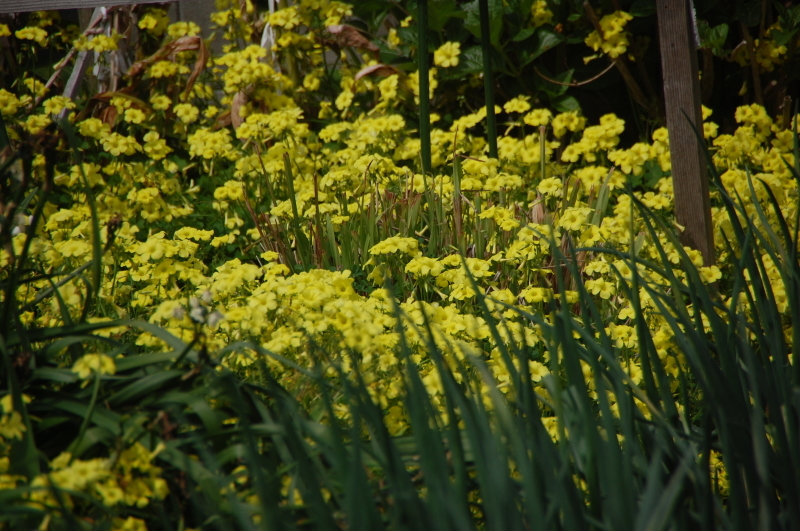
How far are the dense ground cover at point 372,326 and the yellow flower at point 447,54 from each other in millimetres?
11

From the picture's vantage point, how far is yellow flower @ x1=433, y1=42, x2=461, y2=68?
3951 mm

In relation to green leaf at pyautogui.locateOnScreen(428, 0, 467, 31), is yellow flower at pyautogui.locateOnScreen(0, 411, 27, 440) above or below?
below

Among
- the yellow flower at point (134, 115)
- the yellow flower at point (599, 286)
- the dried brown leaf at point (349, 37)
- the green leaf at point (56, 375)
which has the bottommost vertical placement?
the yellow flower at point (599, 286)

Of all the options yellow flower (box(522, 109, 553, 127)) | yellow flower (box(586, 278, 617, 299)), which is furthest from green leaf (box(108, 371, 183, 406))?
yellow flower (box(522, 109, 553, 127))

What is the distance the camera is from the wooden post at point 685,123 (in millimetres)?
2686

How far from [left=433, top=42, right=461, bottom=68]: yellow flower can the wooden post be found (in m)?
1.40

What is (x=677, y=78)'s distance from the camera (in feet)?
8.93

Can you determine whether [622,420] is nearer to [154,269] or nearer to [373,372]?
[373,372]

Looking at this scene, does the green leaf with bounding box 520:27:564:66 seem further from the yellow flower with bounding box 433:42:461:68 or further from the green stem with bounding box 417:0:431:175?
the green stem with bounding box 417:0:431:175

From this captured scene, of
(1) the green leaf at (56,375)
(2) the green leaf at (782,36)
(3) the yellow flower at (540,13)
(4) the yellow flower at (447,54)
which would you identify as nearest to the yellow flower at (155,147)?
(4) the yellow flower at (447,54)

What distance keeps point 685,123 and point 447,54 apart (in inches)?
62.2

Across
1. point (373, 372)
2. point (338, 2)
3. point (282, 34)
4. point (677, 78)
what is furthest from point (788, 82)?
point (373, 372)

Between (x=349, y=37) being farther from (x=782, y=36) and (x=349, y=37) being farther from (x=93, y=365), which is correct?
(x=93, y=365)

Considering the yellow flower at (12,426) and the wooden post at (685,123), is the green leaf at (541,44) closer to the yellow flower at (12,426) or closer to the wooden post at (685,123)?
the wooden post at (685,123)
